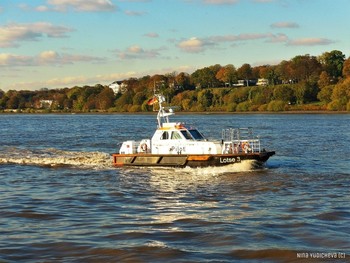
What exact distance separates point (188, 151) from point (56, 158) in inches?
437

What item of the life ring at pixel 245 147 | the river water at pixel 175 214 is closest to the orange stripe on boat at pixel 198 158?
the river water at pixel 175 214

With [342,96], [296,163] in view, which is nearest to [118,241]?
[296,163]

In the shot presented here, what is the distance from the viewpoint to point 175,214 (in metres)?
19.2

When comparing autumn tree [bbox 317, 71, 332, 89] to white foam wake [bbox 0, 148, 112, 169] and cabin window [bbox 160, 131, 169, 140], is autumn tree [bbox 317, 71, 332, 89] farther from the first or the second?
cabin window [bbox 160, 131, 169, 140]

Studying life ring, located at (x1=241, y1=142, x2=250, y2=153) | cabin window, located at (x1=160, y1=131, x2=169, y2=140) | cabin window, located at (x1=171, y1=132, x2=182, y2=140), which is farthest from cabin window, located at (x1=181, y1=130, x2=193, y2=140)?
life ring, located at (x1=241, y1=142, x2=250, y2=153)

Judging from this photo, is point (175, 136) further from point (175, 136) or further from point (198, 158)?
point (198, 158)

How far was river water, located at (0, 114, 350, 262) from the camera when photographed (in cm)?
1461

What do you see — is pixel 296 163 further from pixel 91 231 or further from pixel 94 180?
pixel 91 231

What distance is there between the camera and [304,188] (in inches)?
963

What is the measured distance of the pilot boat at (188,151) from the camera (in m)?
30.4

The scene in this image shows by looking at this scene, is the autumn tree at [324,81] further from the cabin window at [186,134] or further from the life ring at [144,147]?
the cabin window at [186,134]

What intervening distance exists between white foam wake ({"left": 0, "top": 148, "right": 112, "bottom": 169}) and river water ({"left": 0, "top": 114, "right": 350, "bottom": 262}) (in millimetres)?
1477

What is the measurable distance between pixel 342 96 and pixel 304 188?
13067cm

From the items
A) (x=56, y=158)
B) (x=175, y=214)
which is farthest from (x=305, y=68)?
(x=175, y=214)
